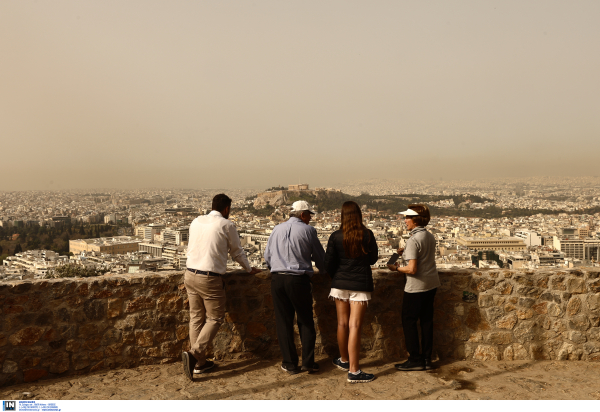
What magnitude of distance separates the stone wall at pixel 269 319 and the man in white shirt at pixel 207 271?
1.00ft

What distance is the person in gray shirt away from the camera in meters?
3.46

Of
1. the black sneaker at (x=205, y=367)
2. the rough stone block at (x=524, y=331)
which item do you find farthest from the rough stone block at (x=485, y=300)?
the black sneaker at (x=205, y=367)

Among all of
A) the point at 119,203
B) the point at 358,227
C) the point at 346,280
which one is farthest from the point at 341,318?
the point at 119,203

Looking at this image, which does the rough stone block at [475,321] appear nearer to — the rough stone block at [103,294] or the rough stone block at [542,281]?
the rough stone block at [542,281]

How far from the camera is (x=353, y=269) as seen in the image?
11.0 feet

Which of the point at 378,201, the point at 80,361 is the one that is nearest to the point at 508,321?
the point at 80,361

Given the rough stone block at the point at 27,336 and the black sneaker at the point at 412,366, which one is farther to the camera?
the black sneaker at the point at 412,366

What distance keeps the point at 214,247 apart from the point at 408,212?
1.57m

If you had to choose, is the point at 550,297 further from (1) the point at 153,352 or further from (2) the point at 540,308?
(1) the point at 153,352

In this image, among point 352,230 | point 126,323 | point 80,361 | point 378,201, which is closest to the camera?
point 352,230

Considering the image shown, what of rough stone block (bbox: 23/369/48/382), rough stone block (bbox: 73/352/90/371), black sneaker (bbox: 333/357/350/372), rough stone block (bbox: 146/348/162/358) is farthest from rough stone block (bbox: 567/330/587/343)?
rough stone block (bbox: 23/369/48/382)

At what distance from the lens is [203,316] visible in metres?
3.55

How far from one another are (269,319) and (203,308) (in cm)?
67

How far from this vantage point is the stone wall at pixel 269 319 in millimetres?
3500
